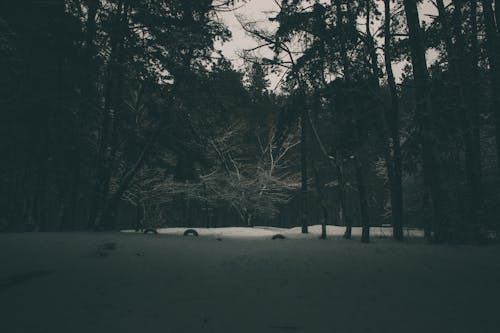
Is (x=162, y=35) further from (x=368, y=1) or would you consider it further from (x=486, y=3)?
(x=486, y=3)

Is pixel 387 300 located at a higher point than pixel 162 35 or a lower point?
lower

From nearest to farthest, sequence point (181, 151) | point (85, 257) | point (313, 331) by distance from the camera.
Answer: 1. point (313, 331)
2. point (85, 257)
3. point (181, 151)

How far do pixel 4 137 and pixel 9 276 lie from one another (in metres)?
8.73

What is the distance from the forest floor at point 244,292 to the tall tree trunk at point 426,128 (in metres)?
2.62

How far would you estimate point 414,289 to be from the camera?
4.20 m

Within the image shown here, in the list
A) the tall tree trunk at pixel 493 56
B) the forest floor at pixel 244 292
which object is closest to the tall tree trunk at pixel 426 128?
the tall tree trunk at pixel 493 56

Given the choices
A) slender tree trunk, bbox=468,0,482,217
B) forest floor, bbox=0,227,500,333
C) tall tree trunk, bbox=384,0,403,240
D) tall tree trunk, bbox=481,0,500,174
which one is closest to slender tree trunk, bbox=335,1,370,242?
tall tree trunk, bbox=384,0,403,240

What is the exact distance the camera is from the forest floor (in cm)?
317

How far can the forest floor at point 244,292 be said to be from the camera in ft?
10.4

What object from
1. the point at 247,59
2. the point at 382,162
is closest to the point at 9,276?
the point at 247,59

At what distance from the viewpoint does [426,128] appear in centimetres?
912

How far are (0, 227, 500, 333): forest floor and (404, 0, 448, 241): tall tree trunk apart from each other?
8.61 ft

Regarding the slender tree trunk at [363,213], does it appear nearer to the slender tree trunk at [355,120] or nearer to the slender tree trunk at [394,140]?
the slender tree trunk at [355,120]

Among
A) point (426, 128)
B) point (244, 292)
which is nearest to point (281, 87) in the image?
point (426, 128)
